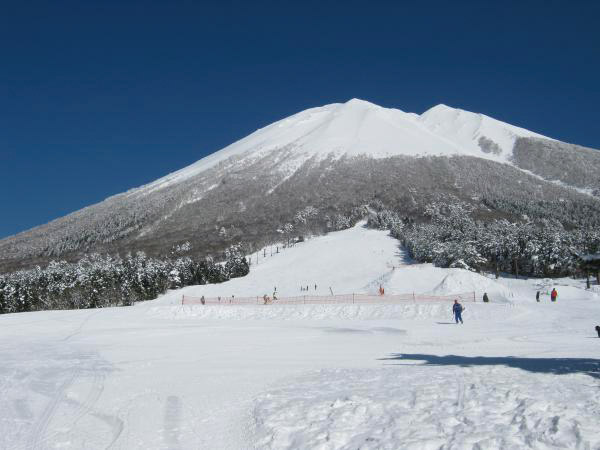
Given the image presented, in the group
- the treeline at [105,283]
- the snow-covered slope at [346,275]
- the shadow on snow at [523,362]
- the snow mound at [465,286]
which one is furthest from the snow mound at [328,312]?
the treeline at [105,283]

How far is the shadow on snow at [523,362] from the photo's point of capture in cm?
1129

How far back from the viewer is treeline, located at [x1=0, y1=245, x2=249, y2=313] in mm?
77875

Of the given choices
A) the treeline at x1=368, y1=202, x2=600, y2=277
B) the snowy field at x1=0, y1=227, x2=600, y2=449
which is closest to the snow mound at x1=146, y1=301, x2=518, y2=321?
the snowy field at x1=0, y1=227, x2=600, y2=449

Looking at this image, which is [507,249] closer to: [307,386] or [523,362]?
[523,362]

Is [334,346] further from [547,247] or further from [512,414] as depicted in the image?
[547,247]

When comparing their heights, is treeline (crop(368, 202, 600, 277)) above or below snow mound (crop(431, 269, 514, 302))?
above

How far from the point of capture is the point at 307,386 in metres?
11.2

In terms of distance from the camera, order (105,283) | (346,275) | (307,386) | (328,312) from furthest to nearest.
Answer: (346,275) → (105,283) → (328,312) → (307,386)

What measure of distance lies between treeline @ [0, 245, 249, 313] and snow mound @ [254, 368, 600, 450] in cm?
7048

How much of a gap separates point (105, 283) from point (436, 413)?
82440 mm

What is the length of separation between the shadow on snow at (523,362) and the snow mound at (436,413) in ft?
2.50

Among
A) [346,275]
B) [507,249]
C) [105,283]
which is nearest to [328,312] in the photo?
[346,275]

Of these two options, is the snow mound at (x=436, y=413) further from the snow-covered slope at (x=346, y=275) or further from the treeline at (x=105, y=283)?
the treeline at (x=105, y=283)

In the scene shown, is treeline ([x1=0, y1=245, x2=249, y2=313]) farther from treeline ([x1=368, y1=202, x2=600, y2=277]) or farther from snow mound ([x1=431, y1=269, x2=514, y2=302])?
snow mound ([x1=431, y1=269, x2=514, y2=302])
